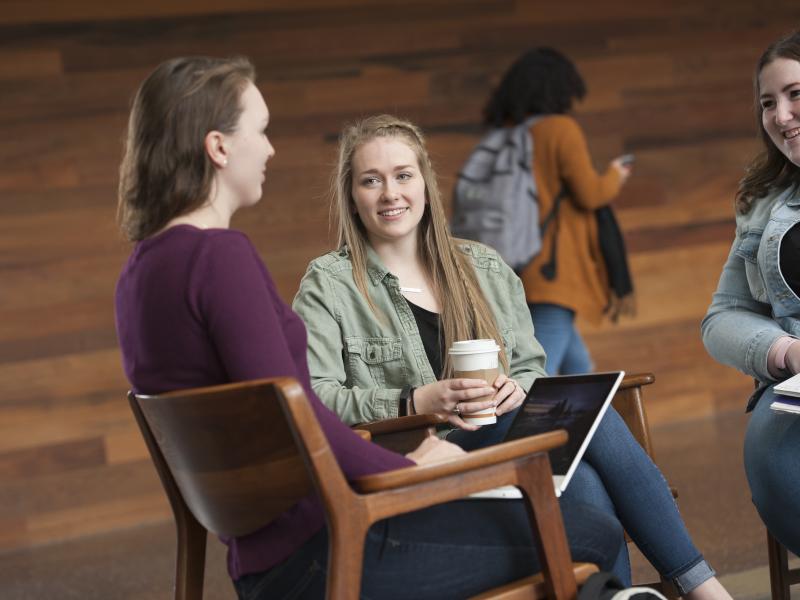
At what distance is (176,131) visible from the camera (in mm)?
1564

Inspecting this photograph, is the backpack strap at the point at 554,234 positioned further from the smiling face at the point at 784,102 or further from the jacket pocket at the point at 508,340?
the smiling face at the point at 784,102

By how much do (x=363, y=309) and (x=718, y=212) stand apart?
3.70 metres

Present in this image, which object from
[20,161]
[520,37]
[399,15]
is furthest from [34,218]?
[520,37]

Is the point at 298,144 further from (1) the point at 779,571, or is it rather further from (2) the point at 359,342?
(1) the point at 779,571

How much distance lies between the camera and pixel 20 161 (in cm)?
434

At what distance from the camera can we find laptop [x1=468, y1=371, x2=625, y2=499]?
5.65 feet

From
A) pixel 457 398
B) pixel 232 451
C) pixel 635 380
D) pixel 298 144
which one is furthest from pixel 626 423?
pixel 298 144

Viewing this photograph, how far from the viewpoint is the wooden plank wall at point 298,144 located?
4.34 metres

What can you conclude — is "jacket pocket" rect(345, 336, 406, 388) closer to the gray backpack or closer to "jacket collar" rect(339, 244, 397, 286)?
"jacket collar" rect(339, 244, 397, 286)

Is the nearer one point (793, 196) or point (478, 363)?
point (478, 363)

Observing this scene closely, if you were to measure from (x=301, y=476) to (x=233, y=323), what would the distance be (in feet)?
0.76

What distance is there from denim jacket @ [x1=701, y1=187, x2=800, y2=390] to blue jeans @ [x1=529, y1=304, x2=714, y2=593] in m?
0.33

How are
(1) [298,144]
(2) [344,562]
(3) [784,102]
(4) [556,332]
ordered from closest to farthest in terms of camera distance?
1. (2) [344,562]
2. (3) [784,102]
3. (4) [556,332]
4. (1) [298,144]

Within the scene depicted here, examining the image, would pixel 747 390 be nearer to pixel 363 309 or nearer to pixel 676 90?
pixel 676 90
